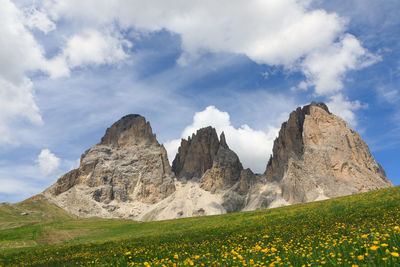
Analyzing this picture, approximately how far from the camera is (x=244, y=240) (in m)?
18.2

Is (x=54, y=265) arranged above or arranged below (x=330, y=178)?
below

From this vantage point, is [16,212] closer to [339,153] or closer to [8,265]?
[8,265]

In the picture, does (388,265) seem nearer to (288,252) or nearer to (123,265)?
(288,252)

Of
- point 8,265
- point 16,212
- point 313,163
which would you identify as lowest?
point 8,265

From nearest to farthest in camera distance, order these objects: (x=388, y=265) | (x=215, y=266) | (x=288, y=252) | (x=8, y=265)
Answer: (x=388, y=265) < (x=215, y=266) < (x=288, y=252) < (x=8, y=265)

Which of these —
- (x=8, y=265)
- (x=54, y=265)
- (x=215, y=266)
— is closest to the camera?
(x=215, y=266)

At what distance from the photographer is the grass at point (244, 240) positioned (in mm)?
9016

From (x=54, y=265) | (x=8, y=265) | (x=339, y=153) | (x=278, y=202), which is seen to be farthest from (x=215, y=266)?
(x=339, y=153)

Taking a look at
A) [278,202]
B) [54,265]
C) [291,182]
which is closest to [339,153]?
[291,182]

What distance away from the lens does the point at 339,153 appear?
648ft

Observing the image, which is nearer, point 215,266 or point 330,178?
point 215,266

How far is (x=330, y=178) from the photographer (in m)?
190

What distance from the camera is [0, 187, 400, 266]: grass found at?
9.02 metres

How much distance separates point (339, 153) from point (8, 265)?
20920 centimetres
